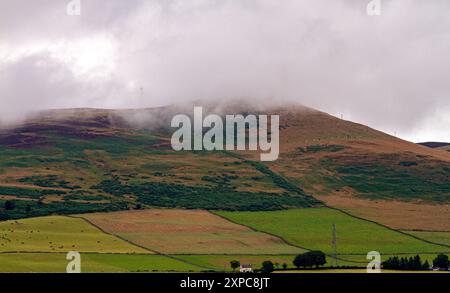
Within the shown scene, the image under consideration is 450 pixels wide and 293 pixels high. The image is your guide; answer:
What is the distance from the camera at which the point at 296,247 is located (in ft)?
548

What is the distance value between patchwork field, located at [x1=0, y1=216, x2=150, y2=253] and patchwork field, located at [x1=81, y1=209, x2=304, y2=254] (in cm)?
481

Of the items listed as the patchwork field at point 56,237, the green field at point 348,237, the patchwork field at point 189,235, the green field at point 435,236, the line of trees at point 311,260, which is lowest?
the green field at point 435,236

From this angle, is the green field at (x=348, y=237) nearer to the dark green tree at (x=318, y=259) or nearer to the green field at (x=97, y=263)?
the dark green tree at (x=318, y=259)

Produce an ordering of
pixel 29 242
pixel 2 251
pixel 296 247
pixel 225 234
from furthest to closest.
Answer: pixel 225 234 < pixel 296 247 < pixel 29 242 < pixel 2 251

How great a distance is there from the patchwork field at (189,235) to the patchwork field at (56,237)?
190 inches

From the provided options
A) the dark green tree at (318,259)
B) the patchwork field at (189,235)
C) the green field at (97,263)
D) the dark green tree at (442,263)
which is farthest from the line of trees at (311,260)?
the patchwork field at (189,235)

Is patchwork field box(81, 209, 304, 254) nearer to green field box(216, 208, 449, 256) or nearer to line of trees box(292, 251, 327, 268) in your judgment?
green field box(216, 208, 449, 256)

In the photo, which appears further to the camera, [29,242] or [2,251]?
[29,242]

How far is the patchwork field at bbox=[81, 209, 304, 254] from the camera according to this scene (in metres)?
159

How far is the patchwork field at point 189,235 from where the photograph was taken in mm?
158875
